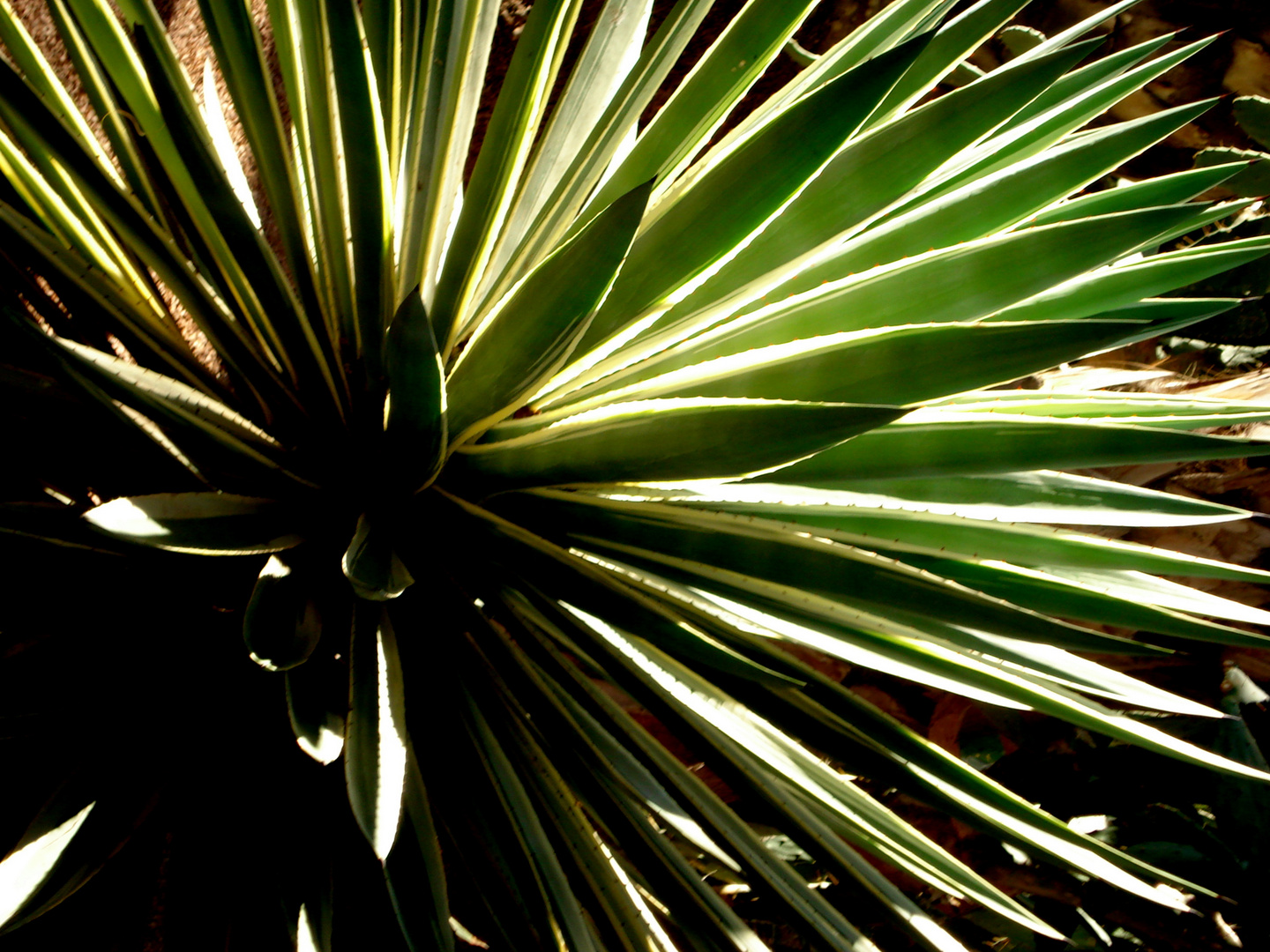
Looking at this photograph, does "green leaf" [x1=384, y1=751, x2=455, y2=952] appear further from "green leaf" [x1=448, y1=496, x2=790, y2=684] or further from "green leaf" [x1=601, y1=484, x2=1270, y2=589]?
"green leaf" [x1=601, y1=484, x2=1270, y2=589]

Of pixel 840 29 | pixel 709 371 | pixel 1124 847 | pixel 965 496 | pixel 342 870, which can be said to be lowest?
pixel 1124 847

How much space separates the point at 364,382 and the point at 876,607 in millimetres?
501

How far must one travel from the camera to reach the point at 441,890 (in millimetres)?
724

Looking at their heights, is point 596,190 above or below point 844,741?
above

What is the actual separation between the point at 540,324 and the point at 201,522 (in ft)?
0.91

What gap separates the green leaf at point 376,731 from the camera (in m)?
0.55

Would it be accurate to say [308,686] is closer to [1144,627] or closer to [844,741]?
[844,741]

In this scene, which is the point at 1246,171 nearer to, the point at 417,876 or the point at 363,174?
the point at 363,174

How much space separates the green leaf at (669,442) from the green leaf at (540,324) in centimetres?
4

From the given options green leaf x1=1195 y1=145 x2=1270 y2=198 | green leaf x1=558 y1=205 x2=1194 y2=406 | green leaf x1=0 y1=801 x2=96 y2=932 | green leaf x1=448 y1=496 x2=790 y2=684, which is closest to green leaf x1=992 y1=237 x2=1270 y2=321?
green leaf x1=558 y1=205 x2=1194 y2=406

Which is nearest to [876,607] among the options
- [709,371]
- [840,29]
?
[709,371]

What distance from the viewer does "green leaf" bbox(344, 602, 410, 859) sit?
55 centimetres

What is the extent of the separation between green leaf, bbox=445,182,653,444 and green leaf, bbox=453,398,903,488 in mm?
37

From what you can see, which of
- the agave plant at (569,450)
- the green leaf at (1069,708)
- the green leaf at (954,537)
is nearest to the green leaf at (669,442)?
the agave plant at (569,450)
